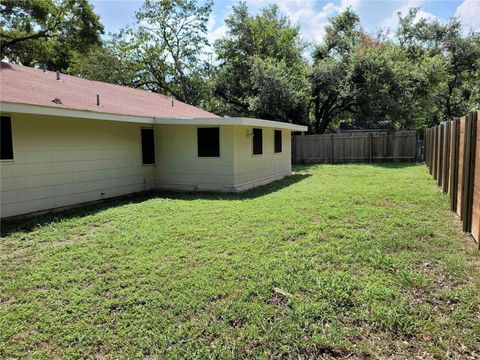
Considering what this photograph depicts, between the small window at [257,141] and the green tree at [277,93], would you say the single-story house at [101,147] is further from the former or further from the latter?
the green tree at [277,93]

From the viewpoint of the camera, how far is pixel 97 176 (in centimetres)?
825

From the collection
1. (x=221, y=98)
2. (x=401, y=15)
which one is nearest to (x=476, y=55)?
(x=401, y=15)

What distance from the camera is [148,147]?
996 cm

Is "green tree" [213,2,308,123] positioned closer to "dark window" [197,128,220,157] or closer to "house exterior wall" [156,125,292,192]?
"house exterior wall" [156,125,292,192]

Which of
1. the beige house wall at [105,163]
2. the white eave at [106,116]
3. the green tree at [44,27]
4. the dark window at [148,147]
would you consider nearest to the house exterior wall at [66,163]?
the beige house wall at [105,163]

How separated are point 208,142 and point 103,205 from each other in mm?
3310

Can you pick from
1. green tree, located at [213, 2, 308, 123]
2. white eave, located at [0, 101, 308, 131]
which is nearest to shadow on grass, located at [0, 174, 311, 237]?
white eave, located at [0, 101, 308, 131]

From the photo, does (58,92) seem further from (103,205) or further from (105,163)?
(103,205)

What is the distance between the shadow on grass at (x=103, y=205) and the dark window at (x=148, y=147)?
103 cm

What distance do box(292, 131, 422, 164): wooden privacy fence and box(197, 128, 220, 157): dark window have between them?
1022 centimetres

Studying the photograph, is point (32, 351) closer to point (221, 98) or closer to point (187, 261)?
point (187, 261)

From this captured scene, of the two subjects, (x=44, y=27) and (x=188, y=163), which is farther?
(x=44, y=27)

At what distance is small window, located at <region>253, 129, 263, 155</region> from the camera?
10.8 metres

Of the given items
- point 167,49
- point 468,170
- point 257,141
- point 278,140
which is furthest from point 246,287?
point 167,49
